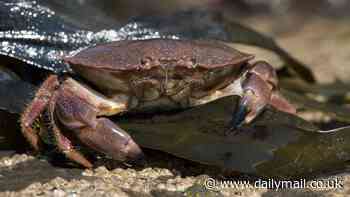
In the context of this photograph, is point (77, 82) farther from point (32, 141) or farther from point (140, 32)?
point (140, 32)

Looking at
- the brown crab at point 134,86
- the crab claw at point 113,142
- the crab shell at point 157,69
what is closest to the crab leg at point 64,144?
the brown crab at point 134,86

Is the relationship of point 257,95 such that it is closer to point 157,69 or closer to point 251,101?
point 251,101

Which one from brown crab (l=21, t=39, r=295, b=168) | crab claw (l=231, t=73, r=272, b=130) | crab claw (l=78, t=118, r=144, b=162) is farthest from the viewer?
crab claw (l=231, t=73, r=272, b=130)

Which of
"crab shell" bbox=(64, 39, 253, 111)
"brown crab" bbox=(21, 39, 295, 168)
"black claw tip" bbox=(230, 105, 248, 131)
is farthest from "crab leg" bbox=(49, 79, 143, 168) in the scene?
"black claw tip" bbox=(230, 105, 248, 131)

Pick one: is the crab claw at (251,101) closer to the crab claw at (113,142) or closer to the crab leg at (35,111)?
the crab claw at (113,142)

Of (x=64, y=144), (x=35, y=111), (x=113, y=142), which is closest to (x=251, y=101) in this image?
(x=113, y=142)

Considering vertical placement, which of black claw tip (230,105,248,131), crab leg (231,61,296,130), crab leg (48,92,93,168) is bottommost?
crab leg (48,92,93,168)

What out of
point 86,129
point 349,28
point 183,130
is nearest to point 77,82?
point 86,129

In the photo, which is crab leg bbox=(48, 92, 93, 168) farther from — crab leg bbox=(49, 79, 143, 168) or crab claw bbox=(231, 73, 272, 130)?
crab claw bbox=(231, 73, 272, 130)
